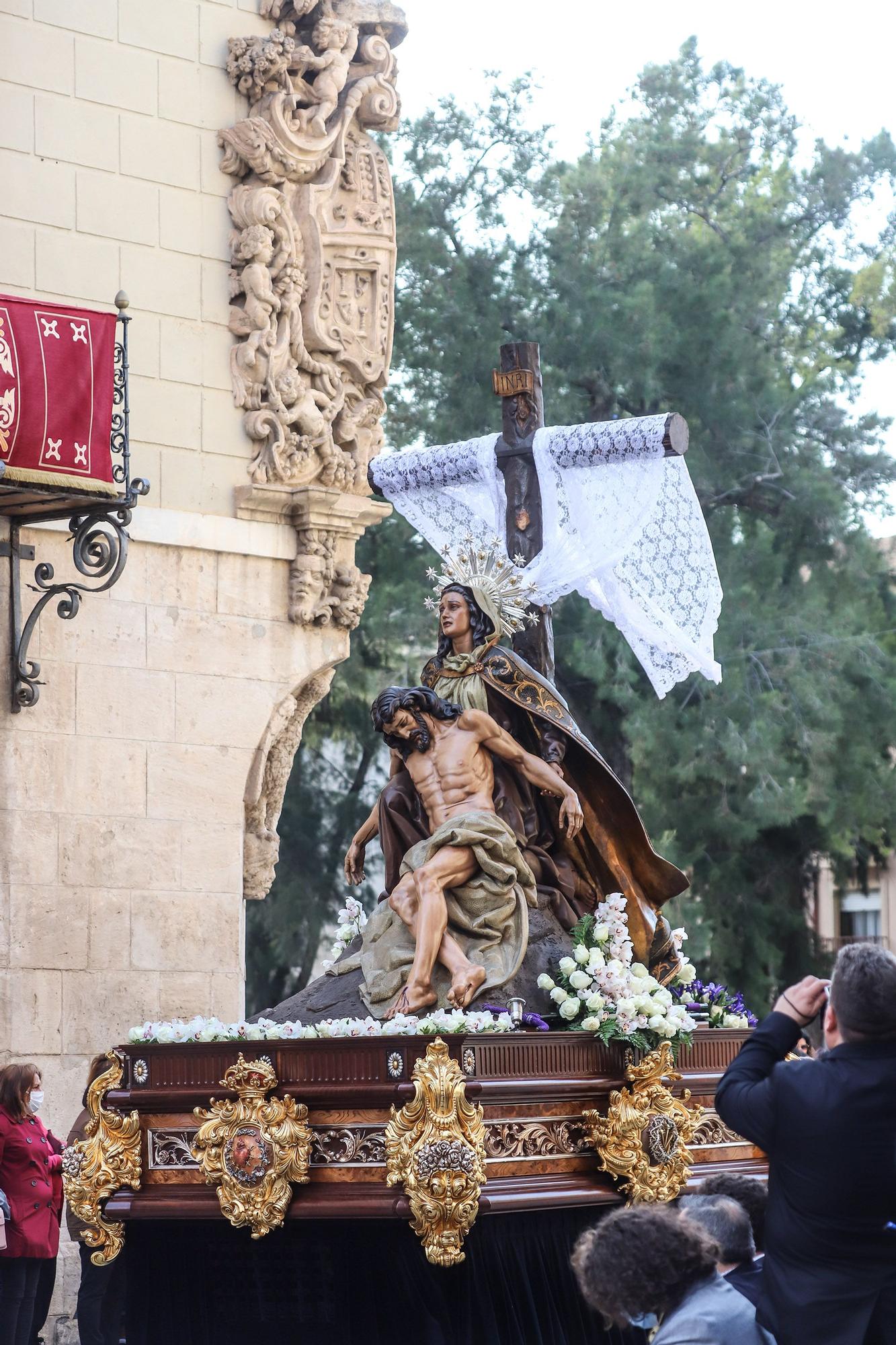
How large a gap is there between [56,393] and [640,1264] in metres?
7.29

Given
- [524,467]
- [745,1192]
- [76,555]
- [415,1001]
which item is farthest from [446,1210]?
[76,555]

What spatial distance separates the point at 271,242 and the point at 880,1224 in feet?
29.9

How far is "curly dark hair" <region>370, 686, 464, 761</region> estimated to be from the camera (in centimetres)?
834

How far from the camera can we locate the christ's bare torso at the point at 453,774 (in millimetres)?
8398

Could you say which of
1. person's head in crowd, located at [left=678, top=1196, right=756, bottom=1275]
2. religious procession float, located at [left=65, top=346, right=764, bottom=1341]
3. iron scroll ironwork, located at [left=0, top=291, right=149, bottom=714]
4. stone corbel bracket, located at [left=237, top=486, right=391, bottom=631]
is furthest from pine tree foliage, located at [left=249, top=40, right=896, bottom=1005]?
person's head in crowd, located at [left=678, top=1196, right=756, bottom=1275]

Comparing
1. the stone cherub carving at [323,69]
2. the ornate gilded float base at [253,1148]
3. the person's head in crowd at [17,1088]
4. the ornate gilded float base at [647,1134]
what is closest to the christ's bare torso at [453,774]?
the ornate gilded float base at [647,1134]

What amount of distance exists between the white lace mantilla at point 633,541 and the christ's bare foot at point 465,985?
1.59 metres

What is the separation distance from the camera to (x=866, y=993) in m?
4.39

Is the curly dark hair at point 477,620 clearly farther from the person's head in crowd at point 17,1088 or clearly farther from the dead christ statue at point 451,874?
the person's head in crowd at point 17,1088

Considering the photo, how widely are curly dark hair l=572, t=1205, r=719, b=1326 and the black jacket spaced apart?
0.60ft

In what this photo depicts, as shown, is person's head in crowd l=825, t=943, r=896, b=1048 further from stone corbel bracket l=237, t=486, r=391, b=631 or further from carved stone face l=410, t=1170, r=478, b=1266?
stone corbel bracket l=237, t=486, r=391, b=631

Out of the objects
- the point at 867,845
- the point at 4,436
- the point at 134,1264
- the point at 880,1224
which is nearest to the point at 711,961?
the point at 867,845

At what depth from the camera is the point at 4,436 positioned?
34.9 ft

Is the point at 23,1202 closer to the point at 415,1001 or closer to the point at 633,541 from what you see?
the point at 415,1001
